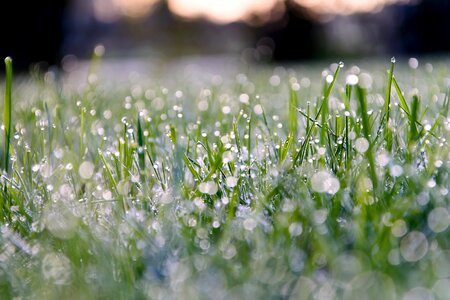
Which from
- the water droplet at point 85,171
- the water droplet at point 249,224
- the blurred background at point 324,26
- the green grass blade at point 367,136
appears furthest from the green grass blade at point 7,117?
the blurred background at point 324,26

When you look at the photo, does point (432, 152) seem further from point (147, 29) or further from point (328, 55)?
point (147, 29)

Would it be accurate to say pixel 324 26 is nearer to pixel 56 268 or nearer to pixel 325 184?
pixel 325 184

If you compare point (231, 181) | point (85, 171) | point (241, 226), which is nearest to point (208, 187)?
point (231, 181)

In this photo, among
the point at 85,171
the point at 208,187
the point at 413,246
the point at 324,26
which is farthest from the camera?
the point at 324,26

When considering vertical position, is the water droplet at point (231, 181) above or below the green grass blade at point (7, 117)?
below

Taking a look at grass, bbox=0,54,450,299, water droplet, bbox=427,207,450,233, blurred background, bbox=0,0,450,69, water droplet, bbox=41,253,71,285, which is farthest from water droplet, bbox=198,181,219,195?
blurred background, bbox=0,0,450,69

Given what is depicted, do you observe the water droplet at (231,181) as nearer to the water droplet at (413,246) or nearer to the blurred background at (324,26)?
the water droplet at (413,246)

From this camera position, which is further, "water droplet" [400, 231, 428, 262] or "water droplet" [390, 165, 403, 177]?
"water droplet" [390, 165, 403, 177]

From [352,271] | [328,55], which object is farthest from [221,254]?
[328,55]

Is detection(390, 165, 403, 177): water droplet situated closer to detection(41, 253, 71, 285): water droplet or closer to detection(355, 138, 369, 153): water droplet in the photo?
detection(355, 138, 369, 153): water droplet

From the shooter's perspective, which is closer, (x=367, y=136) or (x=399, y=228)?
(x=399, y=228)

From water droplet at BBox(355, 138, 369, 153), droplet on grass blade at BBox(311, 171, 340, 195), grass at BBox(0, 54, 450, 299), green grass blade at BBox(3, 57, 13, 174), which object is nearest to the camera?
grass at BBox(0, 54, 450, 299)
